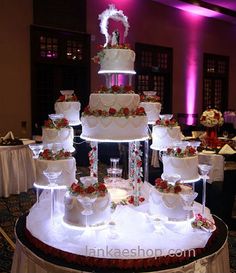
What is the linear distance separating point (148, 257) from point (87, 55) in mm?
7944

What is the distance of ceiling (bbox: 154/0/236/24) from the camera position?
11026 millimetres

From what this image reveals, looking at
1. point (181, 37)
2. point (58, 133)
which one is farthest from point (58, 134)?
point (181, 37)

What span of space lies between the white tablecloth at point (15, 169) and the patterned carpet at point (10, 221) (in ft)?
0.43

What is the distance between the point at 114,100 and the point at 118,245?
107cm

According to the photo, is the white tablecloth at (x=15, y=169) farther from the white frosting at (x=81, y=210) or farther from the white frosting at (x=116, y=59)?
the white frosting at (x=81, y=210)

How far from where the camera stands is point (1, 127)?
8.11 meters

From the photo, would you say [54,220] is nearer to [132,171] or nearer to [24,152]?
[132,171]

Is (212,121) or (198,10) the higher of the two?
(198,10)

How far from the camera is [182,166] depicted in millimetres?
2707

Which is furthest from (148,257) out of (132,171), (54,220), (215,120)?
(215,120)

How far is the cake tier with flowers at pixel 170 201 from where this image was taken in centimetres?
229

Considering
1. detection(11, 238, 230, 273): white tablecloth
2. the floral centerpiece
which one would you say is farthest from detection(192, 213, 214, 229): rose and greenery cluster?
detection(11, 238, 230, 273): white tablecloth

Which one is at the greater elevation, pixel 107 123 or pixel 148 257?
pixel 107 123

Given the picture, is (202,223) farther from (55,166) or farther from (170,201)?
(55,166)
